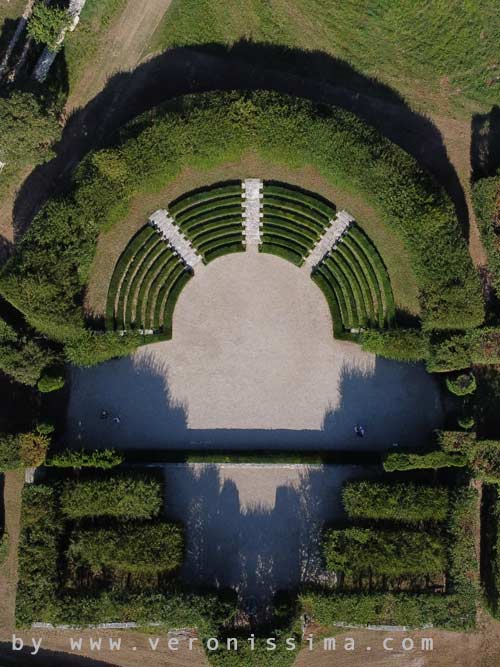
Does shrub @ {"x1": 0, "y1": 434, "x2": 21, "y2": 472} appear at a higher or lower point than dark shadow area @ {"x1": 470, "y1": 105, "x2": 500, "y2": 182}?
lower

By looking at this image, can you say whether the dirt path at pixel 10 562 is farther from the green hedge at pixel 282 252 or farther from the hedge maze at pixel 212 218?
the green hedge at pixel 282 252

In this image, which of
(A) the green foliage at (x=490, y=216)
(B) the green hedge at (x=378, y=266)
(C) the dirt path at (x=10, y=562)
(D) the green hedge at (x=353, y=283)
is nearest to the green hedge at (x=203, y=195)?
(D) the green hedge at (x=353, y=283)

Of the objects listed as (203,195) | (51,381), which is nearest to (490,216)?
(203,195)

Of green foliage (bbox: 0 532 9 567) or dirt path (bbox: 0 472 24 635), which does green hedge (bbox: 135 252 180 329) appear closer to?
dirt path (bbox: 0 472 24 635)

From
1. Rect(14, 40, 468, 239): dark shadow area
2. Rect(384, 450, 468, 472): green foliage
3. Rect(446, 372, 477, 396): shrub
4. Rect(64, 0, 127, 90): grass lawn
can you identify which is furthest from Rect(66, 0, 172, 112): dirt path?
Rect(384, 450, 468, 472): green foliage

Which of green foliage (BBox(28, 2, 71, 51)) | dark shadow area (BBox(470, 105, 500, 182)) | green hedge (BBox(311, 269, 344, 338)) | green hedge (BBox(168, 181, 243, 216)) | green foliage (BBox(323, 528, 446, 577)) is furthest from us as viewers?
dark shadow area (BBox(470, 105, 500, 182))

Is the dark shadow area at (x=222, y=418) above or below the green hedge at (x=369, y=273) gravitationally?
below

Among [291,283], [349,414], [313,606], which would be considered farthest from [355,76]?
[313,606]
